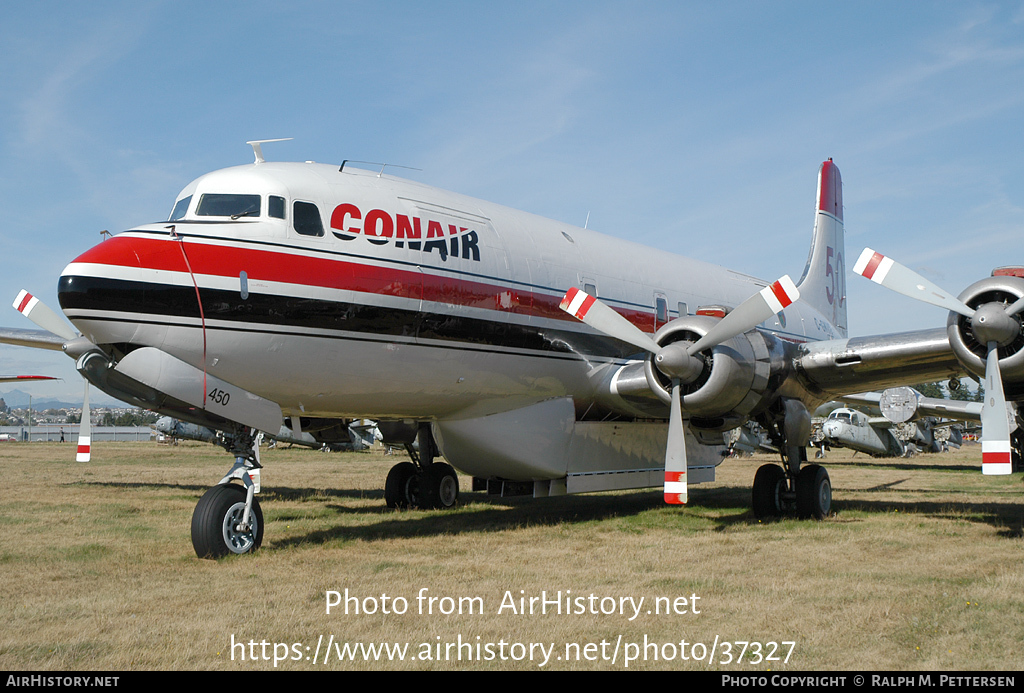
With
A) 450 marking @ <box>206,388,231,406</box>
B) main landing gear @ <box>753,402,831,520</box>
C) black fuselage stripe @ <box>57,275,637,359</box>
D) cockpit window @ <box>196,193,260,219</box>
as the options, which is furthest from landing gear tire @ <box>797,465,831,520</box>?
cockpit window @ <box>196,193,260,219</box>

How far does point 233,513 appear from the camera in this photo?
25.7ft

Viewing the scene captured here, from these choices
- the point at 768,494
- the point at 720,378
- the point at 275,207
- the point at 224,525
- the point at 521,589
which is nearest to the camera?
the point at 521,589

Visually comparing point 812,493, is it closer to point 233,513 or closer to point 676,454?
point 676,454

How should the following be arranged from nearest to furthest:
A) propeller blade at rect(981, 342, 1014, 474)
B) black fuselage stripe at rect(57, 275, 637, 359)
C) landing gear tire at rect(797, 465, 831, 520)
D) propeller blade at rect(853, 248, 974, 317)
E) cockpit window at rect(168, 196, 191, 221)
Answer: black fuselage stripe at rect(57, 275, 637, 359), cockpit window at rect(168, 196, 191, 221), propeller blade at rect(981, 342, 1014, 474), propeller blade at rect(853, 248, 974, 317), landing gear tire at rect(797, 465, 831, 520)

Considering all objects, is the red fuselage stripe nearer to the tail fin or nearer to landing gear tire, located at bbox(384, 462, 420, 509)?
landing gear tire, located at bbox(384, 462, 420, 509)

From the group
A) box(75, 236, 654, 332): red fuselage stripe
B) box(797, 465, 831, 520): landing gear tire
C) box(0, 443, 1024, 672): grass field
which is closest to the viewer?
box(0, 443, 1024, 672): grass field

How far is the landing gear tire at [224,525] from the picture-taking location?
7555 mm

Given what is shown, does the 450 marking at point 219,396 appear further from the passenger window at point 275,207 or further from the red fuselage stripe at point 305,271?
the passenger window at point 275,207

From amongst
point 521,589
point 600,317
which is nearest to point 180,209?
point 600,317

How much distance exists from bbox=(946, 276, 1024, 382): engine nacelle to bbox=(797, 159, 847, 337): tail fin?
26.3 feet

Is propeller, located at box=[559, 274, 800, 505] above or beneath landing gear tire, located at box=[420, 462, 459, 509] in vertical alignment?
above

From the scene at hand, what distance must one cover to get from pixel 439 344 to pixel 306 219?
2080 mm

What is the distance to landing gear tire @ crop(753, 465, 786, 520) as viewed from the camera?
11.7 m

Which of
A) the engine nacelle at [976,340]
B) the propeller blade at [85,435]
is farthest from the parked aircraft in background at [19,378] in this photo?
the engine nacelle at [976,340]
